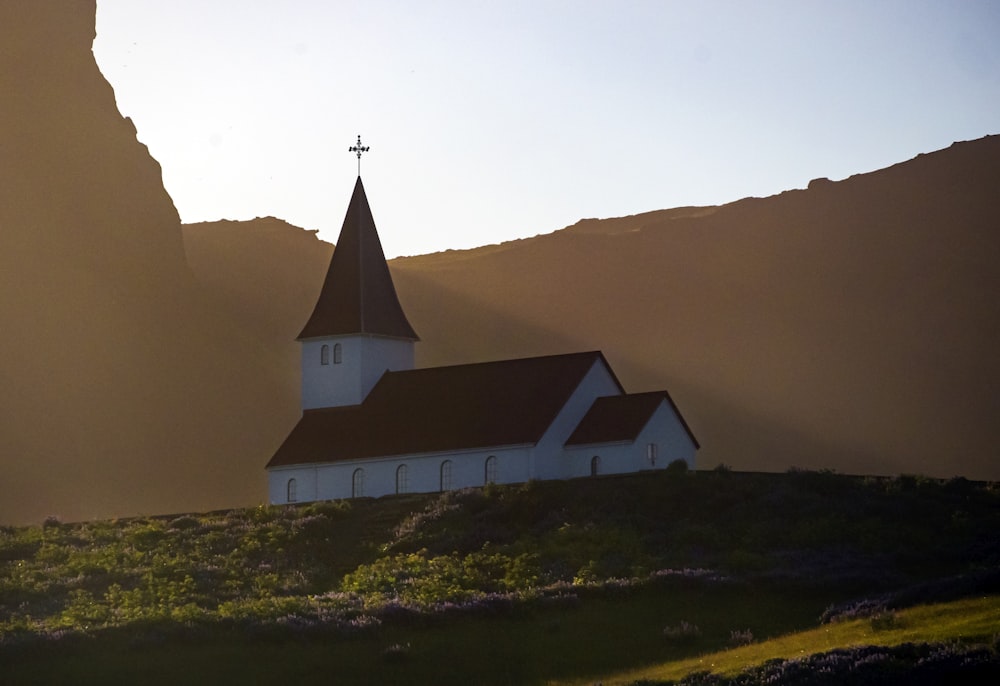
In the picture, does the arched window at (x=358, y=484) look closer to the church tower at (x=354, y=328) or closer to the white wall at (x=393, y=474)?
the white wall at (x=393, y=474)

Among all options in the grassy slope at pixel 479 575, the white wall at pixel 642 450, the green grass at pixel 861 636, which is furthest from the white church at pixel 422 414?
the green grass at pixel 861 636

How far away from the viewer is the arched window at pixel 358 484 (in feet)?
247

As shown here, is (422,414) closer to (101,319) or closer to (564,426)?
(564,426)

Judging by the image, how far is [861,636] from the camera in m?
36.8

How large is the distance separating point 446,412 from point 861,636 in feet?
130

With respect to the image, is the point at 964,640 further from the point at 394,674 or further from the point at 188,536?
the point at 188,536

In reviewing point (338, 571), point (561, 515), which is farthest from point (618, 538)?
point (338, 571)

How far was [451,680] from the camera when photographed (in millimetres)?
37062

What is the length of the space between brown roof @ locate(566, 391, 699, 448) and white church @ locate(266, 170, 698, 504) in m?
0.07

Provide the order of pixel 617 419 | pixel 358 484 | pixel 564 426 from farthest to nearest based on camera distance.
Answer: pixel 358 484 < pixel 564 426 < pixel 617 419

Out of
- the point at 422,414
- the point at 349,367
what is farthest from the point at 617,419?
the point at 349,367

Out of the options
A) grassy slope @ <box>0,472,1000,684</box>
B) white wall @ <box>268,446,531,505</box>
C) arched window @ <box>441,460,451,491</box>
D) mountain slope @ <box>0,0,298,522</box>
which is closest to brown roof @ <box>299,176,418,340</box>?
white wall @ <box>268,446,531,505</box>

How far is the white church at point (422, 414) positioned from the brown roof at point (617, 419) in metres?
0.07

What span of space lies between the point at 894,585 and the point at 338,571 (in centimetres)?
2046
